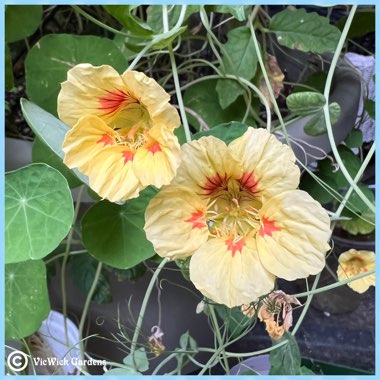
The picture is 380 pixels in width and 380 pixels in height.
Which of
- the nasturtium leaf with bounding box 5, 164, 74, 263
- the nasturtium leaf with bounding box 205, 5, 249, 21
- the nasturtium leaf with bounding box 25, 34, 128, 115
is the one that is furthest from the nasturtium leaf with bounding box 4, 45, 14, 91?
the nasturtium leaf with bounding box 205, 5, 249, 21

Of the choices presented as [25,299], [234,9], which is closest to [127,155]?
[234,9]

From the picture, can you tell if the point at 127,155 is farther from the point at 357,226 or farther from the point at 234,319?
the point at 357,226

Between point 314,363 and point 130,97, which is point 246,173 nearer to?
point 130,97

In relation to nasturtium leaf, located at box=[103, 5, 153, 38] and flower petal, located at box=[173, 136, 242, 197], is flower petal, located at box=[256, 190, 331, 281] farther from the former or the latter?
nasturtium leaf, located at box=[103, 5, 153, 38]

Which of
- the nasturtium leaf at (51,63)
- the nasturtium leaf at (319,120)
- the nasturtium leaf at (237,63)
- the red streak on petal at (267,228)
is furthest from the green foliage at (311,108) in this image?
the nasturtium leaf at (51,63)

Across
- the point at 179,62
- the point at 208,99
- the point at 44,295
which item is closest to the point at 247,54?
the point at 208,99

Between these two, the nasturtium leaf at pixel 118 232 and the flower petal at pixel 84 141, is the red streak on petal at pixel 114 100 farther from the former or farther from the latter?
the nasturtium leaf at pixel 118 232
